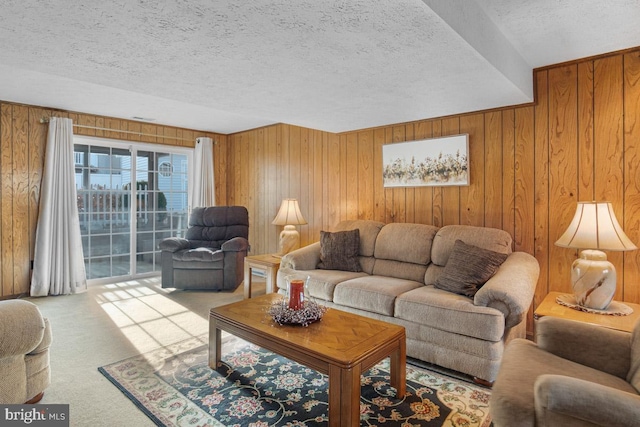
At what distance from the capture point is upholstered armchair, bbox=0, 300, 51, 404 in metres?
1.81

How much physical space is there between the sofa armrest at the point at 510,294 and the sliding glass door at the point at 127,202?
471 cm

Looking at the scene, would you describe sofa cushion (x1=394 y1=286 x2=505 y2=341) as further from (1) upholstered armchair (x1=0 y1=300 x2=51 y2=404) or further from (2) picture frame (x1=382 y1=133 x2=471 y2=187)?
(1) upholstered armchair (x1=0 y1=300 x2=51 y2=404)

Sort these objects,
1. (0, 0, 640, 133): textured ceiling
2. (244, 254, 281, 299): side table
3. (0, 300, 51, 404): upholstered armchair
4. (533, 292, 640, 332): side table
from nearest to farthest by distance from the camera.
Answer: (0, 0, 640, 133): textured ceiling, (0, 300, 51, 404): upholstered armchair, (533, 292, 640, 332): side table, (244, 254, 281, 299): side table

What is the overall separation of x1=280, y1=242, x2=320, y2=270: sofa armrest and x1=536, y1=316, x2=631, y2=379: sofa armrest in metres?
2.25

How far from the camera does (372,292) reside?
9.54 ft

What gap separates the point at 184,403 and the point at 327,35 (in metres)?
2.16

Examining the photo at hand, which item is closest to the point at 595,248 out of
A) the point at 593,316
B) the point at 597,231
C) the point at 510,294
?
the point at 597,231

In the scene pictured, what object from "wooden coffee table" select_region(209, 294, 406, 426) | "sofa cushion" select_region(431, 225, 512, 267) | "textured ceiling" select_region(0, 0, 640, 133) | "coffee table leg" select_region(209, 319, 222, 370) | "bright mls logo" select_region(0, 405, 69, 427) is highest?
"textured ceiling" select_region(0, 0, 640, 133)

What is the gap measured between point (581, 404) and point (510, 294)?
113 cm

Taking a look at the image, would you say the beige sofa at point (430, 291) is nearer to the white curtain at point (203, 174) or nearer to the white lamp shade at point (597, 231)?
the white lamp shade at point (597, 231)

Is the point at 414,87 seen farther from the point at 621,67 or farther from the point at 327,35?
the point at 621,67

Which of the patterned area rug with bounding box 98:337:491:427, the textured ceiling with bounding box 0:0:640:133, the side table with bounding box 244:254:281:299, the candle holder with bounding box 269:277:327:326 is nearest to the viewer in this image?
the textured ceiling with bounding box 0:0:640:133

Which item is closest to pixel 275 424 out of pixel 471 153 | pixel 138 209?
pixel 471 153

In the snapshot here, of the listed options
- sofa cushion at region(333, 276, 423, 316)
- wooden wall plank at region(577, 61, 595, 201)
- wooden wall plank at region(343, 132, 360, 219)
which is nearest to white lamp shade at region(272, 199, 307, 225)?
wooden wall plank at region(343, 132, 360, 219)
